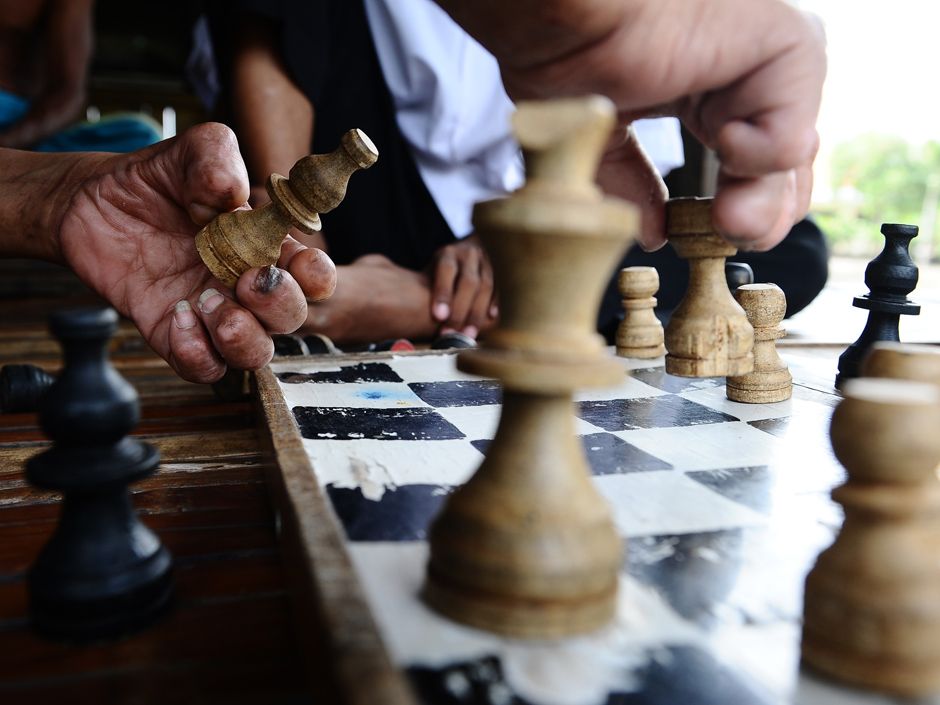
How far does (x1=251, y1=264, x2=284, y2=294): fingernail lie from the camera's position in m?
1.16

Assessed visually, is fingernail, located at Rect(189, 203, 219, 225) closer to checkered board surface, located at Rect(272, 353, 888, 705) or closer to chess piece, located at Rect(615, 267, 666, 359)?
checkered board surface, located at Rect(272, 353, 888, 705)

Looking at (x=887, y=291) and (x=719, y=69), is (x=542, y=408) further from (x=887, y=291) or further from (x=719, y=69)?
(x=887, y=291)

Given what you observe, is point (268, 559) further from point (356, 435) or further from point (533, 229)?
point (533, 229)

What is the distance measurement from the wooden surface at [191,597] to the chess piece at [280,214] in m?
0.28

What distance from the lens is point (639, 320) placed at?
1615mm

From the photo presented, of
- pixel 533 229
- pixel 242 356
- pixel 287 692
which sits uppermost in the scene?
pixel 533 229

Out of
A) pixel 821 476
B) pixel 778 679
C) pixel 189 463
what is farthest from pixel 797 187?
pixel 189 463

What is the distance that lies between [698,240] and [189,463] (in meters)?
0.77

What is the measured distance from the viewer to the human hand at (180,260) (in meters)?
1.17

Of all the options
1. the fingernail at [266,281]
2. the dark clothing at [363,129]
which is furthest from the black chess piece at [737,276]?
the dark clothing at [363,129]

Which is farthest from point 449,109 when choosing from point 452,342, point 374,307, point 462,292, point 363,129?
point 452,342

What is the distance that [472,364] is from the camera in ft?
1.86

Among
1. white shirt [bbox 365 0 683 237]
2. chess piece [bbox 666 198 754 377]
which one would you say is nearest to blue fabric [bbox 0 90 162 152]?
white shirt [bbox 365 0 683 237]

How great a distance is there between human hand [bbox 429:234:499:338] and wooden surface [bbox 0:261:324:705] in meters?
1.17
